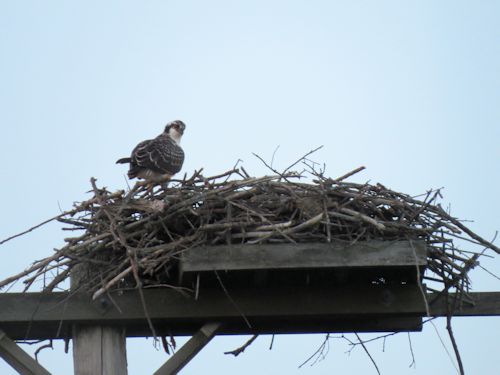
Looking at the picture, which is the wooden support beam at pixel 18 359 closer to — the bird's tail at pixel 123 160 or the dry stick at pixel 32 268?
the dry stick at pixel 32 268

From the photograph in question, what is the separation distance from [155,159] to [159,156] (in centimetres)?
10

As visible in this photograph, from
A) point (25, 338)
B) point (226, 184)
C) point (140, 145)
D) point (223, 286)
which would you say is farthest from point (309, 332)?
point (140, 145)

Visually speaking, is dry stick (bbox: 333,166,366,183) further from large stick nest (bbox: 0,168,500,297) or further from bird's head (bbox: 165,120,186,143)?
bird's head (bbox: 165,120,186,143)

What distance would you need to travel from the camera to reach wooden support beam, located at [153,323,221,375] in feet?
13.0

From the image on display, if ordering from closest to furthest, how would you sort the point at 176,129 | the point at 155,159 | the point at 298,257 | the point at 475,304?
1. the point at 298,257
2. the point at 475,304
3. the point at 155,159
4. the point at 176,129

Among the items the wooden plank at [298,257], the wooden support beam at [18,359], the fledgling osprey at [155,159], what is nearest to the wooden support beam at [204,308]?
the wooden support beam at [18,359]

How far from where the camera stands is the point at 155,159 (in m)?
8.09

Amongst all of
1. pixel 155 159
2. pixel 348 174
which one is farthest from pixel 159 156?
pixel 348 174

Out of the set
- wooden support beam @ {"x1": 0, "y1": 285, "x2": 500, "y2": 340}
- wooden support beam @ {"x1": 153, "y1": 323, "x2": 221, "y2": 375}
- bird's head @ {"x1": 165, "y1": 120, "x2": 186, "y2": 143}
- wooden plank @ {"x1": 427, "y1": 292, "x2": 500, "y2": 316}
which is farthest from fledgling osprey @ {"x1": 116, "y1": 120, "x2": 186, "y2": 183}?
wooden plank @ {"x1": 427, "y1": 292, "x2": 500, "y2": 316}

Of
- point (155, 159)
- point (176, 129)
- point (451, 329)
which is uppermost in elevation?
point (176, 129)

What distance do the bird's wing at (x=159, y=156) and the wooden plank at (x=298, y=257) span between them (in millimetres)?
4176

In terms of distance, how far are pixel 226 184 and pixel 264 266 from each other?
51.8 inches

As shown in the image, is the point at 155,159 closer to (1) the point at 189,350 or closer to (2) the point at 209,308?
(2) the point at 209,308

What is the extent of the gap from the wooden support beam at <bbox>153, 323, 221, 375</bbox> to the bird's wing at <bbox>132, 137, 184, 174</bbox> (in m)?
4.07
